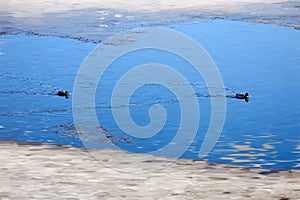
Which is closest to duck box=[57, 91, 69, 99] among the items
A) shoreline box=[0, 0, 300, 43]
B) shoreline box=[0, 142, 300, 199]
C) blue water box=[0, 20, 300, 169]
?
blue water box=[0, 20, 300, 169]

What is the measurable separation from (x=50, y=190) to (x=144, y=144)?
152cm

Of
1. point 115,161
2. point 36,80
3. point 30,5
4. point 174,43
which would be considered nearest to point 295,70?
point 174,43

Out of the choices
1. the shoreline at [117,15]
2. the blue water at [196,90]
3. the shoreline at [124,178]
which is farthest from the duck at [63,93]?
the shoreline at [117,15]

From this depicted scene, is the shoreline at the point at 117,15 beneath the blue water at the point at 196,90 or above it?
above

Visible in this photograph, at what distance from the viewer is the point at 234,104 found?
731 centimetres

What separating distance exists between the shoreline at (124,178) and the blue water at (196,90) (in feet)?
0.97

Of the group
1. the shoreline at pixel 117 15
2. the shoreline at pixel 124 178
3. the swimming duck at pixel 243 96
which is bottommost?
the shoreline at pixel 124 178

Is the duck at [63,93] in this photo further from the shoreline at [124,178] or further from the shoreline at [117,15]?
the shoreline at [117,15]

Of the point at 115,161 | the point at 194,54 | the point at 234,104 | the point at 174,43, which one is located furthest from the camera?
the point at 174,43

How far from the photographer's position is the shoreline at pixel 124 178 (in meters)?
4.72

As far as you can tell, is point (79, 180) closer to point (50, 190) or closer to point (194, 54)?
point (50, 190)

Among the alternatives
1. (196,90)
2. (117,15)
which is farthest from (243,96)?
(117,15)

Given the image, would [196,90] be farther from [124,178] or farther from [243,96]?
[124,178]

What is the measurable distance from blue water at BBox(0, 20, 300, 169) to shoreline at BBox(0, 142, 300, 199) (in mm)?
297
